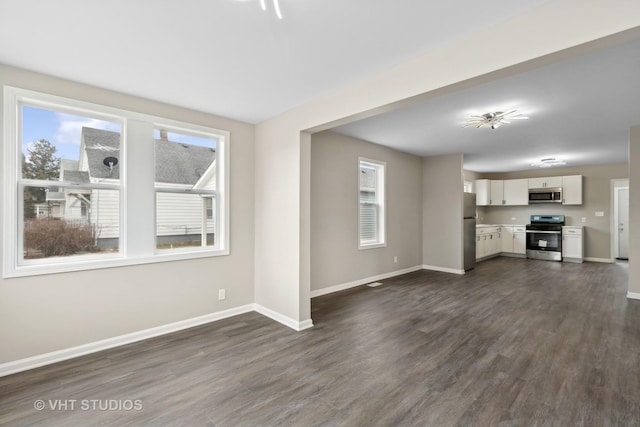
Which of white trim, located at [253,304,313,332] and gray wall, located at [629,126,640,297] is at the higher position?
gray wall, located at [629,126,640,297]

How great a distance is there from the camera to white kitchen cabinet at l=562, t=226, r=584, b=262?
7746mm

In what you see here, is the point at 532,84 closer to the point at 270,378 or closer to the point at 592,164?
the point at 270,378

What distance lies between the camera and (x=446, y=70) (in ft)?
7.07

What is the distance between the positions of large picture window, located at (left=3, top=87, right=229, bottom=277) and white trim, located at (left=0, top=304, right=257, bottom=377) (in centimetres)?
75

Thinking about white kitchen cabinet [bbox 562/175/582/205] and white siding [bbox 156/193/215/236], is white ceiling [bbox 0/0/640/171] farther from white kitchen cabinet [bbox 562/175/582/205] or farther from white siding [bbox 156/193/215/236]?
white kitchen cabinet [bbox 562/175/582/205]

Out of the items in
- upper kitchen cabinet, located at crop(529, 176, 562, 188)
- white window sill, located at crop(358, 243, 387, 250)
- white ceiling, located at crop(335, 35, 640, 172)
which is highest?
white ceiling, located at crop(335, 35, 640, 172)

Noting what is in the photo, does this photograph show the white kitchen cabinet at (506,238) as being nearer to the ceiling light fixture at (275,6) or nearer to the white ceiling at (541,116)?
the white ceiling at (541,116)

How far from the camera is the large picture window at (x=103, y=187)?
2584 mm

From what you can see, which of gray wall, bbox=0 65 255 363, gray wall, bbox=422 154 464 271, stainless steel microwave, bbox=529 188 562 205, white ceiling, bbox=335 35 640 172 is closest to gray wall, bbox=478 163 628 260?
stainless steel microwave, bbox=529 188 562 205

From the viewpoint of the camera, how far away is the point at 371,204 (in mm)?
5699

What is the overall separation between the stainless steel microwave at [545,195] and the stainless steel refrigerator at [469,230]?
3124 millimetres

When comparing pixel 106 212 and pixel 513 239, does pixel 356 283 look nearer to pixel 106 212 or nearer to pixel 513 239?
pixel 106 212

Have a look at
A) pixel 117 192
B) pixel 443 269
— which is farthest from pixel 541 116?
pixel 117 192

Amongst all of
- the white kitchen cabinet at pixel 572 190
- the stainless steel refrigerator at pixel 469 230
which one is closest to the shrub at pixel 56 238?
the stainless steel refrigerator at pixel 469 230
